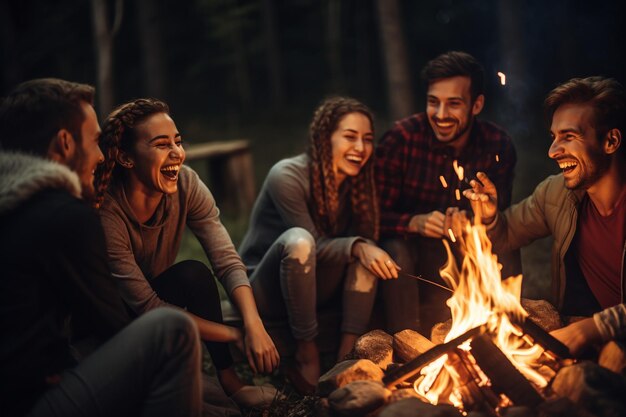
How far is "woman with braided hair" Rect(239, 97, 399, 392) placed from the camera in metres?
3.87

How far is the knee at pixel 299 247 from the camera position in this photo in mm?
3796

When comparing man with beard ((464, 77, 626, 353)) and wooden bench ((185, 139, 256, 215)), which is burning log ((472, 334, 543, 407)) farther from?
wooden bench ((185, 139, 256, 215))

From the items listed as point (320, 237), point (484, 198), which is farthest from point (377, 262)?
point (484, 198)

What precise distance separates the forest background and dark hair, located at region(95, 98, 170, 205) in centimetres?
342

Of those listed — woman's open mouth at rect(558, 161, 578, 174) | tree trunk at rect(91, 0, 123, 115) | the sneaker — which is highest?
tree trunk at rect(91, 0, 123, 115)

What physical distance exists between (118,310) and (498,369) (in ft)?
5.49

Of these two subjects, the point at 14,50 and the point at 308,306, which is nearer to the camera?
the point at 308,306

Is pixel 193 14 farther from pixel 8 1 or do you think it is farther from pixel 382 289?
pixel 382 289

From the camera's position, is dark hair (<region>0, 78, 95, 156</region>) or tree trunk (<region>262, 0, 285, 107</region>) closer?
dark hair (<region>0, 78, 95, 156</region>)

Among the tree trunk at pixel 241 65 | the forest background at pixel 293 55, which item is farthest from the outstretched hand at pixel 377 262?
the tree trunk at pixel 241 65

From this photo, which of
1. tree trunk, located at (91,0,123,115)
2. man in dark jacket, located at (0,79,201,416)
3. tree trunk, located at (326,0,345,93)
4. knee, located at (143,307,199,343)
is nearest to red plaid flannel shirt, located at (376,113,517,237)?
knee, located at (143,307,199,343)

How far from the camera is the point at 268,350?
332 cm

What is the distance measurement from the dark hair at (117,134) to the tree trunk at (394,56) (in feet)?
15.7

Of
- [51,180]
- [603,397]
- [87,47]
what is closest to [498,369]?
[603,397]
